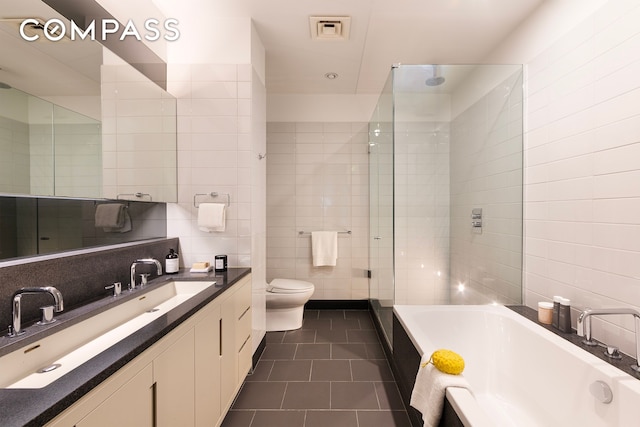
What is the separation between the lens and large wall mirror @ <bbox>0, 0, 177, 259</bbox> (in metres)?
1.13

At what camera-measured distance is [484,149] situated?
2387 millimetres

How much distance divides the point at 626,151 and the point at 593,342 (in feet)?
2.96

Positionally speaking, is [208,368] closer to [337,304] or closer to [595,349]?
[595,349]

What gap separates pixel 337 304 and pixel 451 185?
6.16 ft

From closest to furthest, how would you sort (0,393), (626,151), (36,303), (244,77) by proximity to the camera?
(0,393) < (36,303) < (626,151) < (244,77)

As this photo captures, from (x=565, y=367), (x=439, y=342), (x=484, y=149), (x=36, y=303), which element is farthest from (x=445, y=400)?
(x=484, y=149)

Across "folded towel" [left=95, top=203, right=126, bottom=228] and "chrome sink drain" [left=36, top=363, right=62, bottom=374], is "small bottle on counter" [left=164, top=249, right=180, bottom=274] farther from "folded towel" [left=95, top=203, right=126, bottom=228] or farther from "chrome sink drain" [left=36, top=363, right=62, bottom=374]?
"chrome sink drain" [left=36, top=363, right=62, bottom=374]

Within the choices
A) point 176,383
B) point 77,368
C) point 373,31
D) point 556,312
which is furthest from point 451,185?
point 77,368

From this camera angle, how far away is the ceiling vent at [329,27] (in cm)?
209

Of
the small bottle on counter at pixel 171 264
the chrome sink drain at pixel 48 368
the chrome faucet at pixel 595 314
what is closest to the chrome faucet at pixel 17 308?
the chrome sink drain at pixel 48 368

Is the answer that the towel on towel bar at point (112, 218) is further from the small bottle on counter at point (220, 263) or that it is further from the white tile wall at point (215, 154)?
the small bottle on counter at point (220, 263)

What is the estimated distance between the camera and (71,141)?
1.39 meters

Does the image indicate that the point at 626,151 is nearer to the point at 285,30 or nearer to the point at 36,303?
the point at 285,30

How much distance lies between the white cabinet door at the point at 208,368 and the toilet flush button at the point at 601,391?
168 centimetres
